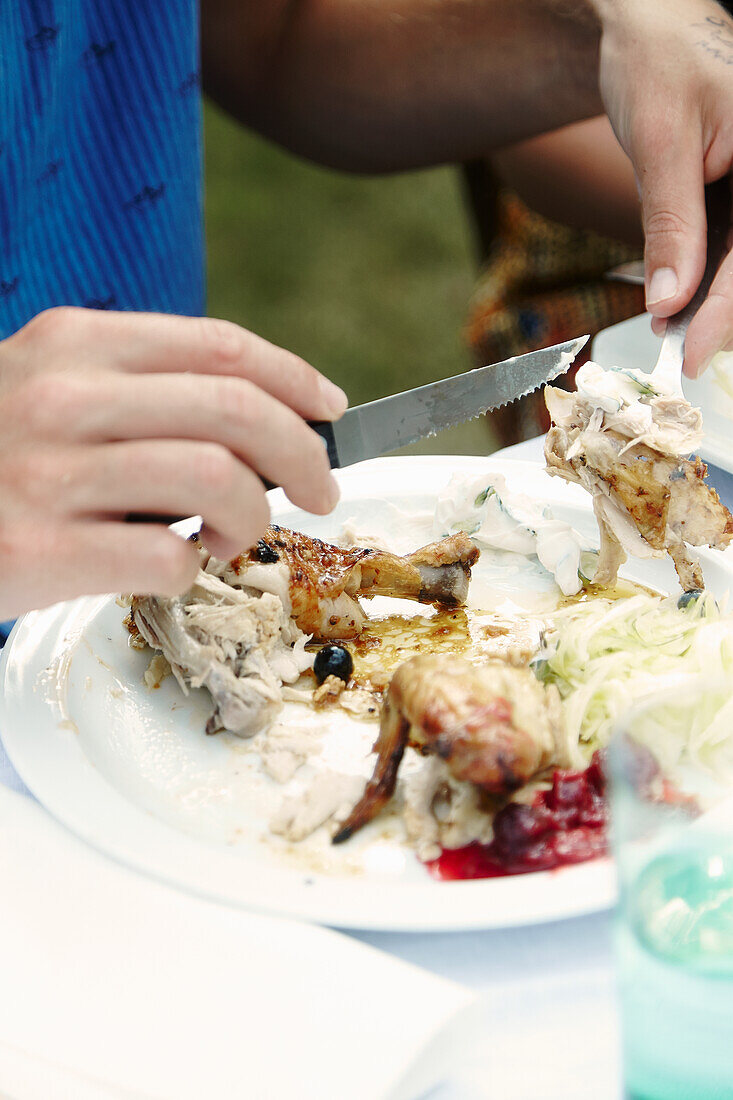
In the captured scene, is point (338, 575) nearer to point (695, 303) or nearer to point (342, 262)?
point (695, 303)

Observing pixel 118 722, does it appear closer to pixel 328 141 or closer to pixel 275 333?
pixel 328 141

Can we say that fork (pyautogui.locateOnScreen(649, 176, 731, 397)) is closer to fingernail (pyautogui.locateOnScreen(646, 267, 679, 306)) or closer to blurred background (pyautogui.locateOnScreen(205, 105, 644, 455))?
fingernail (pyautogui.locateOnScreen(646, 267, 679, 306))

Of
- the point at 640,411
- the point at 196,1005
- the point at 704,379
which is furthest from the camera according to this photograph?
the point at 704,379

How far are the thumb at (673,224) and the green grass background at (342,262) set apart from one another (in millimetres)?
3754

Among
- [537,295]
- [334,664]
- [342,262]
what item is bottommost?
[342,262]

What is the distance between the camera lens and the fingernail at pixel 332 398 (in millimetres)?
1462

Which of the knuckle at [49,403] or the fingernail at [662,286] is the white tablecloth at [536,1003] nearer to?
the knuckle at [49,403]

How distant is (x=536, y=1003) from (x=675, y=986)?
0.41m

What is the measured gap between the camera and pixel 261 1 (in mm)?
2920

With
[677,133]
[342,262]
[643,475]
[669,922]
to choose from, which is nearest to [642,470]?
[643,475]

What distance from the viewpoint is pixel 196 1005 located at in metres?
1.02

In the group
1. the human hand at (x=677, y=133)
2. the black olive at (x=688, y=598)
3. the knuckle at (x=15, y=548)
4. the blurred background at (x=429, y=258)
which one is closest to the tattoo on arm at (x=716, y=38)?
the human hand at (x=677, y=133)

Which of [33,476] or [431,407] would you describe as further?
[431,407]

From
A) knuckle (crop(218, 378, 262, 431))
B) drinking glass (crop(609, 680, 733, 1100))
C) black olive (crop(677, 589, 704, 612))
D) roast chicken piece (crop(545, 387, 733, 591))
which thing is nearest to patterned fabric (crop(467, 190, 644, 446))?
roast chicken piece (crop(545, 387, 733, 591))
